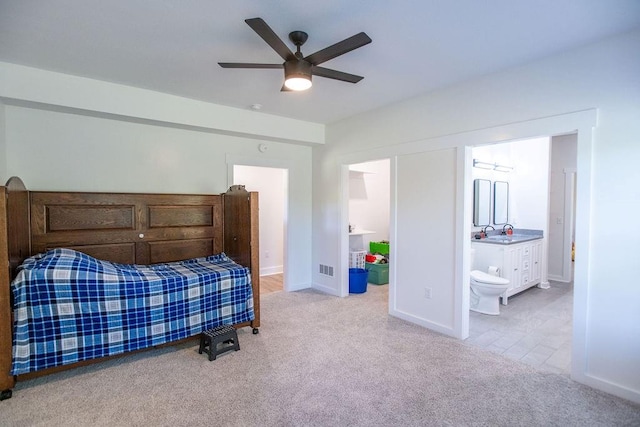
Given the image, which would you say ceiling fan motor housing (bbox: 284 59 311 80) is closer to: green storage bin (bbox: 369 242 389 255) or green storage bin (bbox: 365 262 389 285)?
green storage bin (bbox: 365 262 389 285)

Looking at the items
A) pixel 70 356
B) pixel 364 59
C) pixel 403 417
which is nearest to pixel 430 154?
pixel 364 59

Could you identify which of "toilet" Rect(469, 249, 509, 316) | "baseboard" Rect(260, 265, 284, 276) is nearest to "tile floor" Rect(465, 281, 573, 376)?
"toilet" Rect(469, 249, 509, 316)

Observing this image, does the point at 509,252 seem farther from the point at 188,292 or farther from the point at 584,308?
the point at 188,292

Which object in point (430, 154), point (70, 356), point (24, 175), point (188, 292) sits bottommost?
point (70, 356)

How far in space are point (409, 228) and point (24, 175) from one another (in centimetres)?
389

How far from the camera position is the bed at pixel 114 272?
2285 millimetres

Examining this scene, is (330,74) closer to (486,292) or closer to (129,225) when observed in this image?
(129,225)

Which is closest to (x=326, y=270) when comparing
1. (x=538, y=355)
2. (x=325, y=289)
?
(x=325, y=289)

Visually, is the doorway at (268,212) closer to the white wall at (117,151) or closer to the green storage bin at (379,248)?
the white wall at (117,151)

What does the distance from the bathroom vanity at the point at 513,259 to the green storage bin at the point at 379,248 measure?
5.03 ft

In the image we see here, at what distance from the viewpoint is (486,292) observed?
3816mm

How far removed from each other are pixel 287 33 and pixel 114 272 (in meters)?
2.35

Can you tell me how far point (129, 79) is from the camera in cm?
300

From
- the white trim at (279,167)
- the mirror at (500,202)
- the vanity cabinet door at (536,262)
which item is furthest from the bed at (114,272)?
the vanity cabinet door at (536,262)
